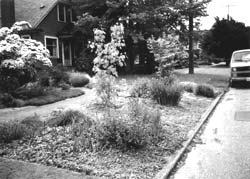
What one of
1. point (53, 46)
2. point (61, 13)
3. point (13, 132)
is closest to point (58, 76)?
point (13, 132)

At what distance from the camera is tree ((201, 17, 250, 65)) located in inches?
1336

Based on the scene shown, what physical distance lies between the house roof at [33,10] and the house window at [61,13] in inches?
33.7

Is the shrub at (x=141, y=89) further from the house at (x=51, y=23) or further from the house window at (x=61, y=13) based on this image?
the house window at (x=61, y=13)

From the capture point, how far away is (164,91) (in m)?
8.58

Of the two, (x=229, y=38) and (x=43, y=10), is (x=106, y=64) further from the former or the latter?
(x=229, y=38)

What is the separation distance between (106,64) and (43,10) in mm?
16804

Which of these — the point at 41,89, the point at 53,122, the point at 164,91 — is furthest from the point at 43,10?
the point at 53,122

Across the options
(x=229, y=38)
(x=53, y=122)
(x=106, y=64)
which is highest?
(x=229, y=38)

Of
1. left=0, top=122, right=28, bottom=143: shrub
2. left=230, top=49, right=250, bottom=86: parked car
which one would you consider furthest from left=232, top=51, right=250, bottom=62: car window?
left=0, top=122, right=28, bottom=143: shrub

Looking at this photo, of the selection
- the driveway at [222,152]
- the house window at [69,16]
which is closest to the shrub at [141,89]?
the driveway at [222,152]

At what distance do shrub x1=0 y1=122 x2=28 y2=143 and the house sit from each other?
15.8 meters

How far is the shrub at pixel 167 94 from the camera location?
849cm

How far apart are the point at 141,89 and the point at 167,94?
1.43 meters

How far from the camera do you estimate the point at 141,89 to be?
9.63 metres
